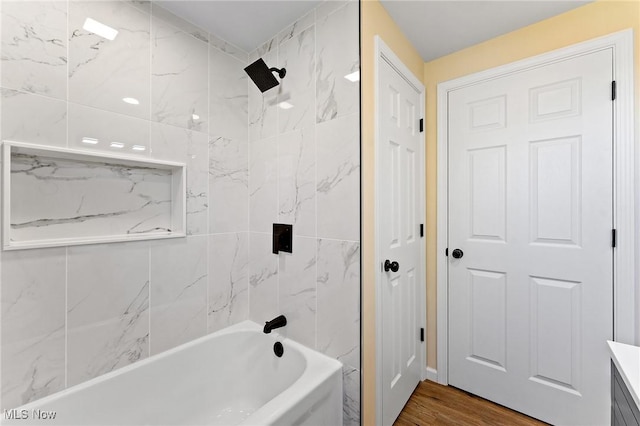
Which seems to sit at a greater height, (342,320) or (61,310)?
(61,310)

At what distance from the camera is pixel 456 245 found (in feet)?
6.36

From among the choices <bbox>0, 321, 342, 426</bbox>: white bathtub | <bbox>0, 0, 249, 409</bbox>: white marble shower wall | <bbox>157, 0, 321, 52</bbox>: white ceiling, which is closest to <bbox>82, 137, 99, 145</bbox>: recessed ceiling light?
<bbox>0, 0, 249, 409</bbox>: white marble shower wall

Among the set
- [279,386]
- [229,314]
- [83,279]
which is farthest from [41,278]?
[279,386]

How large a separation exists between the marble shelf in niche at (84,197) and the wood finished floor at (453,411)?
6.09 feet

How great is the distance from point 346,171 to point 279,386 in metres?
1.28

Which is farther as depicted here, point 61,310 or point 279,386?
point 279,386

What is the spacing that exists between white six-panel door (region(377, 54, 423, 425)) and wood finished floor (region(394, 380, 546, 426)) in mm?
73

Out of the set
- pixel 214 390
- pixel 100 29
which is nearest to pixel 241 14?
pixel 100 29

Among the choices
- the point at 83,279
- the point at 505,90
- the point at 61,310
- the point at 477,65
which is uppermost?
the point at 477,65

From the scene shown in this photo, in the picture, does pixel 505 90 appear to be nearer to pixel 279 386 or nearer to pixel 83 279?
pixel 279 386

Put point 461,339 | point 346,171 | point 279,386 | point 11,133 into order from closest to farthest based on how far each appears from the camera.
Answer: point 11,133
point 346,171
point 279,386
point 461,339

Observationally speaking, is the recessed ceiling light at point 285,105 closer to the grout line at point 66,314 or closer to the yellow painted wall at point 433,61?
the yellow painted wall at point 433,61

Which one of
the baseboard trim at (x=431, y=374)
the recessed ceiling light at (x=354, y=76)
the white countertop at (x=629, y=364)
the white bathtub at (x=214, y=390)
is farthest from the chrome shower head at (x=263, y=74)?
the baseboard trim at (x=431, y=374)

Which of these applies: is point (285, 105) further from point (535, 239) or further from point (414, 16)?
point (535, 239)
